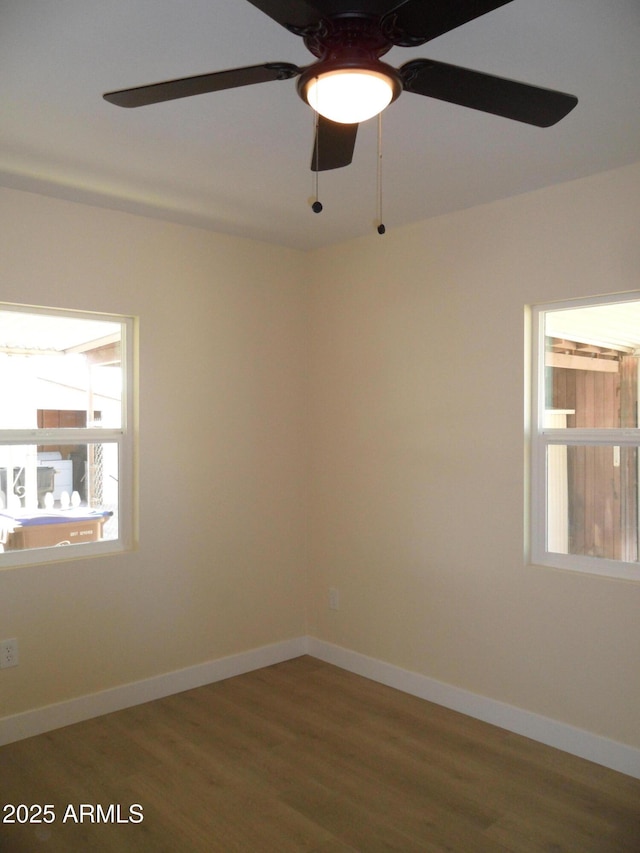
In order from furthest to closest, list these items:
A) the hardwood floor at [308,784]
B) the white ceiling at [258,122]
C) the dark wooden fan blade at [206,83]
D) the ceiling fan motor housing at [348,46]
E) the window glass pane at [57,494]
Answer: the window glass pane at [57,494] → the hardwood floor at [308,784] → the white ceiling at [258,122] → the dark wooden fan blade at [206,83] → the ceiling fan motor housing at [348,46]

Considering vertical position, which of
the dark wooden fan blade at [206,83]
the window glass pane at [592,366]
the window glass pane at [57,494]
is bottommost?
the window glass pane at [57,494]

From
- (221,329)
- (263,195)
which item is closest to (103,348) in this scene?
(221,329)

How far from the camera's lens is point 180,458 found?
13.2 feet

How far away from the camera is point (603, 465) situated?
3.27m

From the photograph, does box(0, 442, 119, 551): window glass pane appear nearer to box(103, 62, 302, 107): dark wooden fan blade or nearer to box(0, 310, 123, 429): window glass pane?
box(0, 310, 123, 429): window glass pane

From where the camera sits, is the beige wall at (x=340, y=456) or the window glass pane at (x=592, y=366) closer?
the window glass pane at (x=592, y=366)

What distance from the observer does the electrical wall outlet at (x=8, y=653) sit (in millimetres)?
3361

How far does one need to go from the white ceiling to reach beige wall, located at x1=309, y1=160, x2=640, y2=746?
0.82ft

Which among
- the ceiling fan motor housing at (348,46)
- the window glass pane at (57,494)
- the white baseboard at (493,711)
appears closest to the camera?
the ceiling fan motor housing at (348,46)

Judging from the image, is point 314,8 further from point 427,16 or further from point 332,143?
point 332,143

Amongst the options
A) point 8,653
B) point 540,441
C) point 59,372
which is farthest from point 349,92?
point 8,653

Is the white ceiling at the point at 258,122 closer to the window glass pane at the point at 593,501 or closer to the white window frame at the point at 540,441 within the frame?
the white window frame at the point at 540,441

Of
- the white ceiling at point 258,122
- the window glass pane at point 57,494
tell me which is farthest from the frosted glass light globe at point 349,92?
the window glass pane at point 57,494

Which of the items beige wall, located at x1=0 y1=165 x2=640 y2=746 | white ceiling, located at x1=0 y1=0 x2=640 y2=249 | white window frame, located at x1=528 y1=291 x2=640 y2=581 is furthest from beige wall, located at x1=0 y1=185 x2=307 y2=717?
white window frame, located at x1=528 y1=291 x2=640 y2=581
